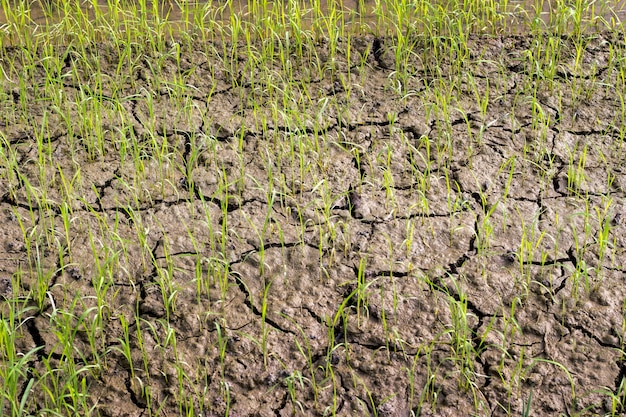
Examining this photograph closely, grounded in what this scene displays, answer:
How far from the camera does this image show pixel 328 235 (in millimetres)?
3674

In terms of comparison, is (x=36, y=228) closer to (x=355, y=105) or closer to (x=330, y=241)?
(x=330, y=241)

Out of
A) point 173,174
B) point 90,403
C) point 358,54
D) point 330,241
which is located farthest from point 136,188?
point 358,54

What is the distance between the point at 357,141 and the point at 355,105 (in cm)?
31

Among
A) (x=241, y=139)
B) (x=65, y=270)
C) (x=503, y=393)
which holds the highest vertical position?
(x=241, y=139)

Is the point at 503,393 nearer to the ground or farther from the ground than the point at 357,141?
nearer to the ground

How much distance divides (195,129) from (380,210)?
98 cm

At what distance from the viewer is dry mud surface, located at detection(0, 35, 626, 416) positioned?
121 inches

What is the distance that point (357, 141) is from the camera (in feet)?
13.9

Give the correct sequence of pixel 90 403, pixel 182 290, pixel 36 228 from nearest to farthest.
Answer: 1. pixel 90 403
2. pixel 182 290
3. pixel 36 228

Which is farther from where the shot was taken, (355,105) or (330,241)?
(355,105)

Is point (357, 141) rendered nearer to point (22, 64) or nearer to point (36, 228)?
point (36, 228)

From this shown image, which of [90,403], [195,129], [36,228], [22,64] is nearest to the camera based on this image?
[90,403]

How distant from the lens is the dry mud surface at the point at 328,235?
3.09m

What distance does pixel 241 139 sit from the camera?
399cm
